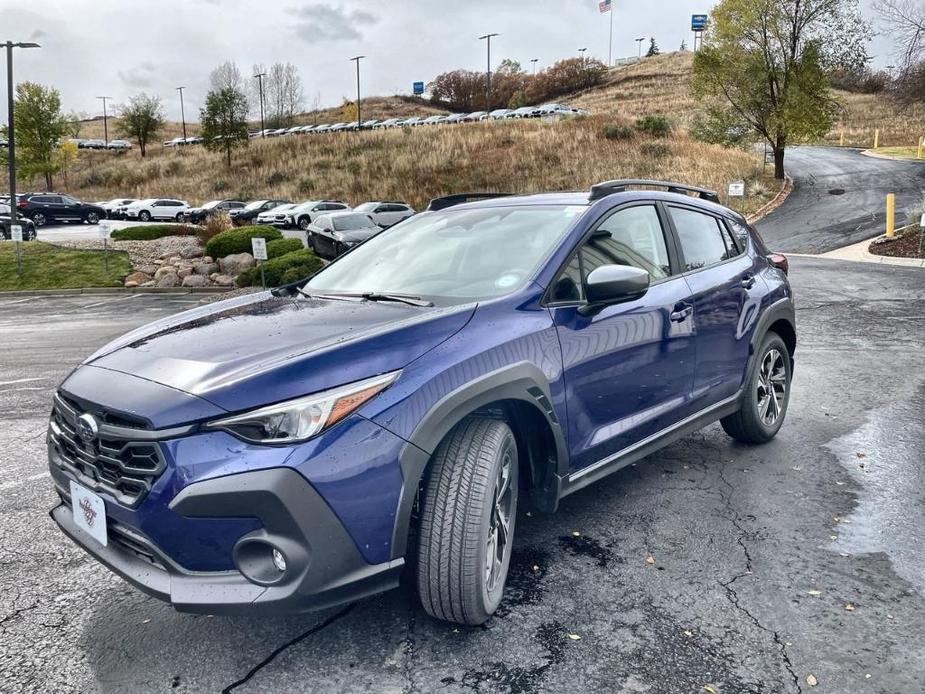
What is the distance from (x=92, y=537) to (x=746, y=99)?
117 ft

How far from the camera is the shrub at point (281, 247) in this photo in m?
18.8

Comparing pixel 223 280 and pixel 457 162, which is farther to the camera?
pixel 457 162

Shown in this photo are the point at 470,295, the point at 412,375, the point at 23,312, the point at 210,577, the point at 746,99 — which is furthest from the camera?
the point at 746,99

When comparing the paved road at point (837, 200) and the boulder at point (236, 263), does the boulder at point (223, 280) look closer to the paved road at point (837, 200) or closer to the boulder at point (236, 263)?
the boulder at point (236, 263)

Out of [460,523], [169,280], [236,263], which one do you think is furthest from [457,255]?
[169,280]

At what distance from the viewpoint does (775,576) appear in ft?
10.8

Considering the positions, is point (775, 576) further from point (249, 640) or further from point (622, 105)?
point (622, 105)

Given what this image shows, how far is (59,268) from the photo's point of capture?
20.9 meters

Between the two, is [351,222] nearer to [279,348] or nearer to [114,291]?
[114,291]

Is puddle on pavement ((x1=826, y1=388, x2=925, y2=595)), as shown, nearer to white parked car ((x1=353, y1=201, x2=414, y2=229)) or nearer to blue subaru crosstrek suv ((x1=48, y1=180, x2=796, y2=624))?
blue subaru crosstrek suv ((x1=48, y1=180, x2=796, y2=624))

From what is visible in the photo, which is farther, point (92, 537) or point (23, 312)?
point (23, 312)

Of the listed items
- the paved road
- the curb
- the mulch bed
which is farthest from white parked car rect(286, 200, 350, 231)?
the mulch bed

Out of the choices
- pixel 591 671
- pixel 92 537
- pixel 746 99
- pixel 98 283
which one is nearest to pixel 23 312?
pixel 98 283

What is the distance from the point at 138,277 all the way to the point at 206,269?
179cm
